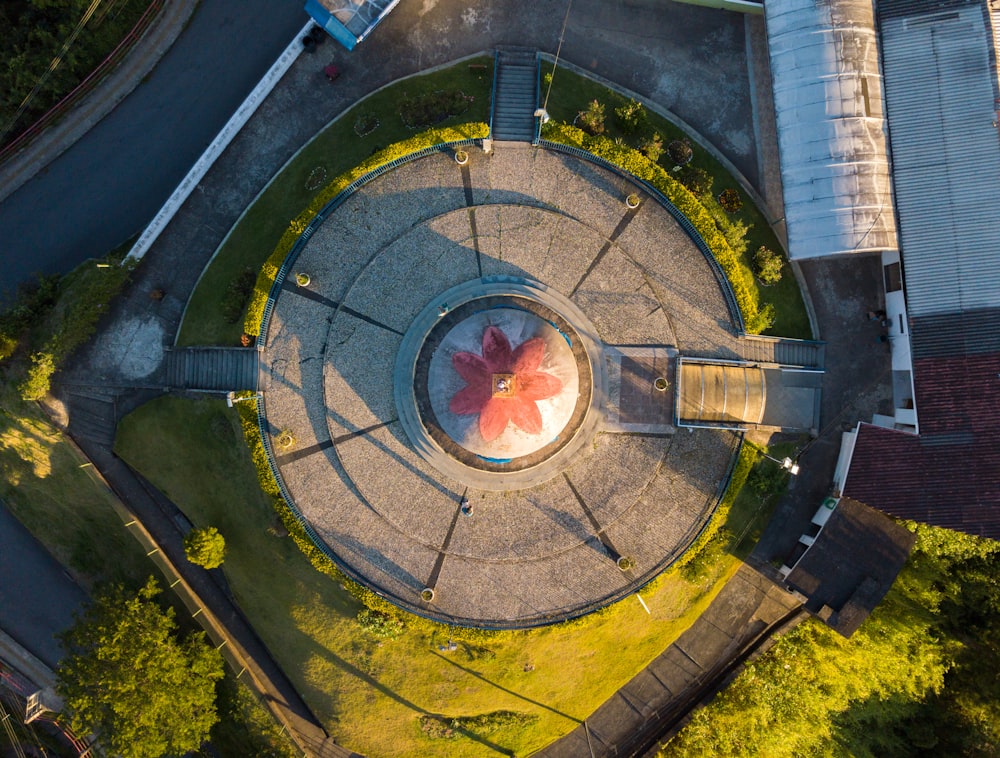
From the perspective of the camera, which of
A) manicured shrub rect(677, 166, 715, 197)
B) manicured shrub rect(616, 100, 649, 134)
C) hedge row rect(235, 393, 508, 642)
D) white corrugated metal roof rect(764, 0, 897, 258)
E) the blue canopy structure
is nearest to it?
white corrugated metal roof rect(764, 0, 897, 258)

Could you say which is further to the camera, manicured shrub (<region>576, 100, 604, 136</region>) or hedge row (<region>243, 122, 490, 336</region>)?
manicured shrub (<region>576, 100, 604, 136</region>)

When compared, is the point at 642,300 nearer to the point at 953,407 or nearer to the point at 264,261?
the point at 953,407

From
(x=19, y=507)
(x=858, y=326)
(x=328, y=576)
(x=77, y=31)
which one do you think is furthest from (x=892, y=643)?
(x=77, y=31)

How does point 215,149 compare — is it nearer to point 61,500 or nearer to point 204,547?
point 204,547

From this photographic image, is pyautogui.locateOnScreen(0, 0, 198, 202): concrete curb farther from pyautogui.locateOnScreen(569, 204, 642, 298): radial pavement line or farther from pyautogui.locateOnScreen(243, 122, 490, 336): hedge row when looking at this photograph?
pyautogui.locateOnScreen(569, 204, 642, 298): radial pavement line

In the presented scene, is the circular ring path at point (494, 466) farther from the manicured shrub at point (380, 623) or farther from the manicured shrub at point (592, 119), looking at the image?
the manicured shrub at point (592, 119)

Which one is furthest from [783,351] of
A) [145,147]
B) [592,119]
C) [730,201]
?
[145,147]

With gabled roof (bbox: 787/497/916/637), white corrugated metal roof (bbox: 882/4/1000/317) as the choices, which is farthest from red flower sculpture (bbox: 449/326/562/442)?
white corrugated metal roof (bbox: 882/4/1000/317)
